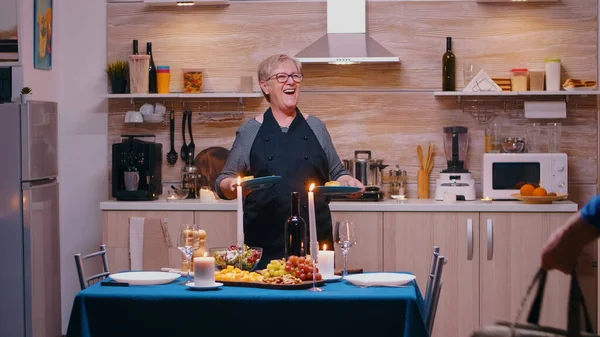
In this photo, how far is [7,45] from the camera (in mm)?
5266

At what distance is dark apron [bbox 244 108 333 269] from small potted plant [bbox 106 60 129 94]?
1.76 metres

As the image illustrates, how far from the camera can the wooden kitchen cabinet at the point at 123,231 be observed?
5422mm

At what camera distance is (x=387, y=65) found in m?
5.76

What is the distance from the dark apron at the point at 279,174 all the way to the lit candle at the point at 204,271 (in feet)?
3.39

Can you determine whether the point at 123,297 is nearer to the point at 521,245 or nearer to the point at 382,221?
the point at 382,221

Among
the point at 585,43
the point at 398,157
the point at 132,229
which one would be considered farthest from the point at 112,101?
the point at 585,43

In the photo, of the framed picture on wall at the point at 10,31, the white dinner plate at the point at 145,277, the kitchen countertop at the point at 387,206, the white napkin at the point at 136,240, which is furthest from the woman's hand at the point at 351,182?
the framed picture on wall at the point at 10,31

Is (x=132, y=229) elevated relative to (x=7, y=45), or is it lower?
lower

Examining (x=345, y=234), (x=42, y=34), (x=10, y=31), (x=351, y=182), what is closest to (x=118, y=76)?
(x=42, y=34)

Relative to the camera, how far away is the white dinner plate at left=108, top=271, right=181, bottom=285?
10.5ft

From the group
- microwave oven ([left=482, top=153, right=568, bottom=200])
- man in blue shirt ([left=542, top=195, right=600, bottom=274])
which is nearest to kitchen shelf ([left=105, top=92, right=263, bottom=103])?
microwave oven ([left=482, top=153, right=568, bottom=200])

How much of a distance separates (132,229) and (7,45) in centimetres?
127

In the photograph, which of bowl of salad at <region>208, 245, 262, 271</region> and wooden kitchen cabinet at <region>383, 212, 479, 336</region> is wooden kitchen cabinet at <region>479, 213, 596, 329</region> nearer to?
wooden kitchen cabinet at <region>383, 212, 479, 336</region>

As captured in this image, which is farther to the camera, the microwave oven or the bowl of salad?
the microwave oven
